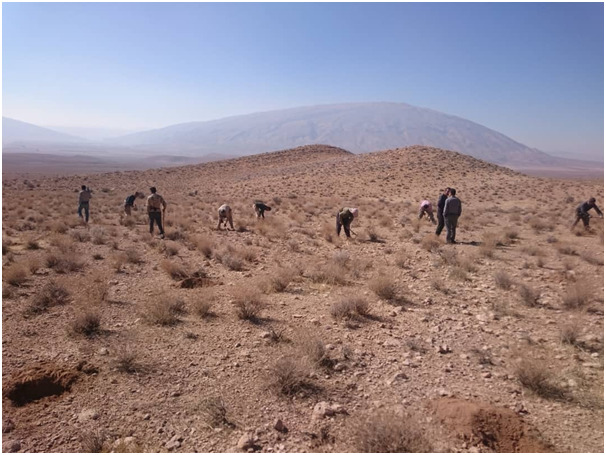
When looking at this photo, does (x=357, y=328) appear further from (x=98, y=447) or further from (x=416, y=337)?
(x=98, y=447)

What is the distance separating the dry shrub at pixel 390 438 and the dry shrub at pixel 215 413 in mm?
1364

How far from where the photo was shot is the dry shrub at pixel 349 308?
21.6 feet

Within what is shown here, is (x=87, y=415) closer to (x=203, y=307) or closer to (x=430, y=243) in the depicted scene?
(x=203, y=307)

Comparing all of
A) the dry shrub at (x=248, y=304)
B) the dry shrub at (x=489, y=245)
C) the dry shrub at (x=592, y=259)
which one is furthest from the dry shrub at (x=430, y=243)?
the dry shrub at (x=248, y=304)

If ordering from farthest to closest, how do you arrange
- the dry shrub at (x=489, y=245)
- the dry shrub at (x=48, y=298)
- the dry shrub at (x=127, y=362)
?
the dry shrub at (x=489, y=245) → the dry shrub at (x=48, y=298) → the dry shrub at (x=127, y=362)

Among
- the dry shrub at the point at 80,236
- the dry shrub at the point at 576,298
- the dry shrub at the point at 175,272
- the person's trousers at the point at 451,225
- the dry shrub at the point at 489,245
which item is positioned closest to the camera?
the dry shrub at the point at 576,298

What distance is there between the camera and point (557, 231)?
14.1 meters

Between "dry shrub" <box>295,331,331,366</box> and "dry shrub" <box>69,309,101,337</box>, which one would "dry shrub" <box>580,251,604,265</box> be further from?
"dry shrub" <box>69,309,101,337</box>

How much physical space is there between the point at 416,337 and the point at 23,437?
5.09 metres

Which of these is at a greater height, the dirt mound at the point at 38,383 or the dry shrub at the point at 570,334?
the dry shrub at the point at 570,334

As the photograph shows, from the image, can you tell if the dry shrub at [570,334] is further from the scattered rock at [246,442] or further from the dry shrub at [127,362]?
the dry shrub at [127,362]

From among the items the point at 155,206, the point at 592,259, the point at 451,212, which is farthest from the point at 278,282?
the point at 592,259

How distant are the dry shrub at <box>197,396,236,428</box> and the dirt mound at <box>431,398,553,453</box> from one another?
231cm

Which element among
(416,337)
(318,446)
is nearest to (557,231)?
(416,337)
